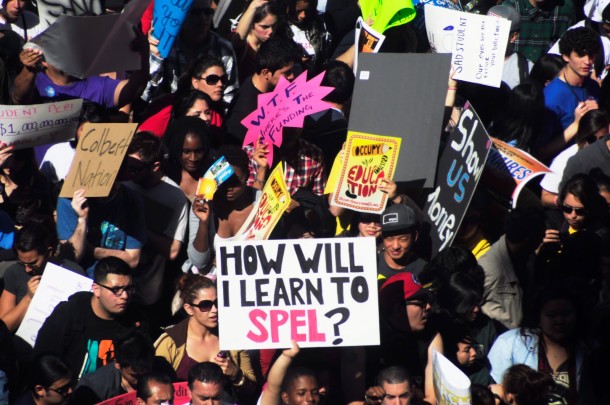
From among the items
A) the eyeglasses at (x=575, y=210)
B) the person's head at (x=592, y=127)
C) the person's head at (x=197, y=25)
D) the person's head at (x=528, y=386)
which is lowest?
the person's head at (x=528, y=386)

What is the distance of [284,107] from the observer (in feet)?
33.4

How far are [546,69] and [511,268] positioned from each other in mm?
2525

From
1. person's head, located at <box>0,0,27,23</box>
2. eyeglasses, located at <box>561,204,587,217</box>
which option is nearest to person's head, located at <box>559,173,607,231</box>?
eyeglasses, located at <box>561,204,587,217</box>

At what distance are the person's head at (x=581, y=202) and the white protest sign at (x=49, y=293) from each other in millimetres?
3344

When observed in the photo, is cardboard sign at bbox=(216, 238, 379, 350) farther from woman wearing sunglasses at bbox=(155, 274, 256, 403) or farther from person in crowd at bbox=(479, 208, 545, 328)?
person in crowd at bbox=(479, 208, 545, 328)

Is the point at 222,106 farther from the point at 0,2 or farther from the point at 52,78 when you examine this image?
the point at 0,2

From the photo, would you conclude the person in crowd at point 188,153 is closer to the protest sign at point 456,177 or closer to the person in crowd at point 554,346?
the protest sign at point 456,177

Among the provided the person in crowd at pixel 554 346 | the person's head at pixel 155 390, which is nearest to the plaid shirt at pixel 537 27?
the person in crowd at pixel 554 346

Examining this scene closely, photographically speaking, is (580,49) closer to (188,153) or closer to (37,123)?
(188,153)

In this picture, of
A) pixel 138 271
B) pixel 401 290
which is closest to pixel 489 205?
pixel 401 290

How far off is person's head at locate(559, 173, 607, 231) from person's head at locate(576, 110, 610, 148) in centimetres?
77

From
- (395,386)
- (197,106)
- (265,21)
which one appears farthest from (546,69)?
(395,386)

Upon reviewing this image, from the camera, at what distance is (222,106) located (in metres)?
10.8

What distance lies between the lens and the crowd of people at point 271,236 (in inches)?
341
